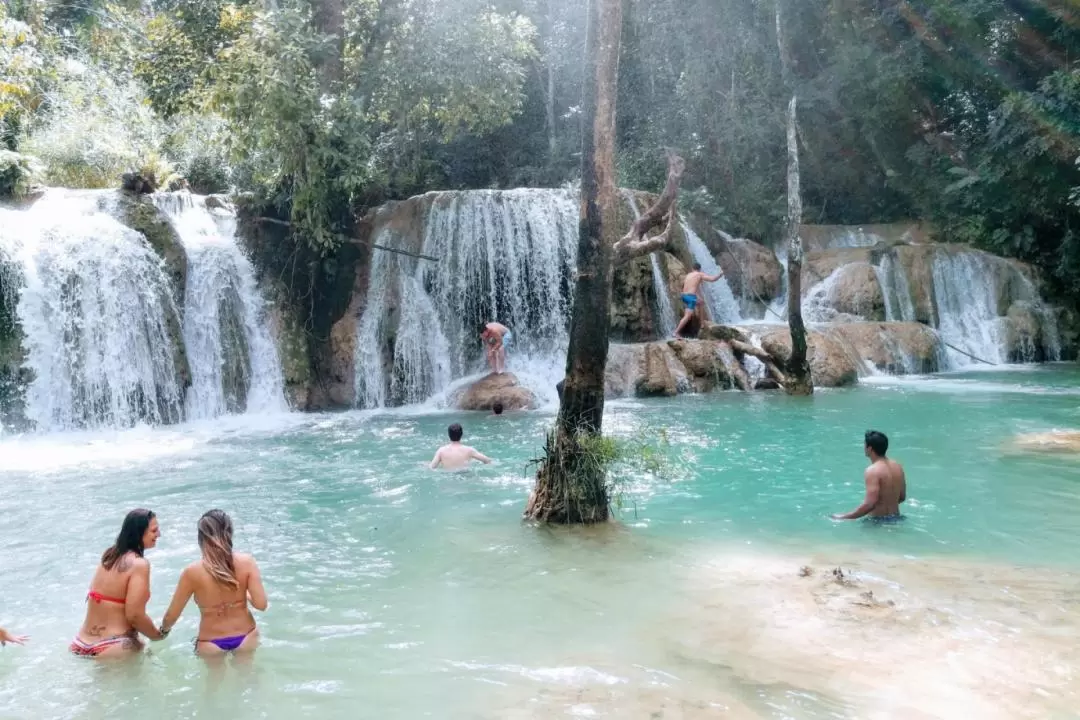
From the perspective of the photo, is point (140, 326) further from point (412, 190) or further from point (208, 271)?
point (412, 190)

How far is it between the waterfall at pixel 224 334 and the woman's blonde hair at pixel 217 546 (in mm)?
10809

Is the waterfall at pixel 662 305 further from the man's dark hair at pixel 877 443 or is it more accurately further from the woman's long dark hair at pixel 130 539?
the woman's long dark hair at pixel 130 539

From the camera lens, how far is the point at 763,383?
1548cm

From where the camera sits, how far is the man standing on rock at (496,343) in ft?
51.1

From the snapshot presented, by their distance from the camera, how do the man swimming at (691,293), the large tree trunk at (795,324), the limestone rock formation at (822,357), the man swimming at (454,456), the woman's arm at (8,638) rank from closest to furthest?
the woman's arm at (8,638) → the man swimming at (454,456) → the large tree trunk at (795,324) → the limestone rock formation at (822,357) → the man swimming at (691,293)

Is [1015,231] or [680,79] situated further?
[680,79]

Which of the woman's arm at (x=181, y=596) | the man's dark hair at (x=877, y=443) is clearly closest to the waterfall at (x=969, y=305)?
the man's dark hair at (x=877, y=443)

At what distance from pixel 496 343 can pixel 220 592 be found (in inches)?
441

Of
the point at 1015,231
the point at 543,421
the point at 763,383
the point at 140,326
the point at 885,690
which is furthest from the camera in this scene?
the point at 1015,231

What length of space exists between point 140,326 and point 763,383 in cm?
1084

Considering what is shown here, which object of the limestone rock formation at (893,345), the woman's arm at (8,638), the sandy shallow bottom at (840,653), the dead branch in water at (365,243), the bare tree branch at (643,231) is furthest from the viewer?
the limestone rock formation at (893,345)

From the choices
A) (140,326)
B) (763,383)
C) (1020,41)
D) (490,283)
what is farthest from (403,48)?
(1020,41)

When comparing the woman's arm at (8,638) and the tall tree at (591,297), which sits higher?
the tall tree at (591,297)

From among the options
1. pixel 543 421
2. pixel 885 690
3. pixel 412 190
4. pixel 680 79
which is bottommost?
pixel 885 690
